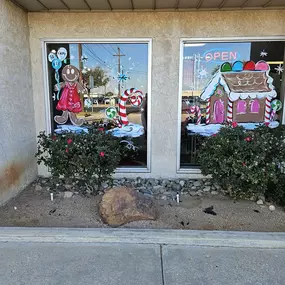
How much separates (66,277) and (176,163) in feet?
9.39

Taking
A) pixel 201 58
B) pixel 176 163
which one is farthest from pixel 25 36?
pixel 176 163

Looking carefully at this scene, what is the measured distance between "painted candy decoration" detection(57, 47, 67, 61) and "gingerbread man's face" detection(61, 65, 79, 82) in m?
0.16

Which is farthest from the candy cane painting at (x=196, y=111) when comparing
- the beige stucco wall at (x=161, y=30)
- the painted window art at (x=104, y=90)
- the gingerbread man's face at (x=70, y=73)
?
the gingerbread man's face at (x=70, y=73)

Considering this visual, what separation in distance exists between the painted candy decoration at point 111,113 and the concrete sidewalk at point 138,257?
7.71 ft

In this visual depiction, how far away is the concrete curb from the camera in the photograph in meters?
2.60

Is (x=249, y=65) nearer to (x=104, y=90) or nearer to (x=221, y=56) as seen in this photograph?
(x=221, y=56)

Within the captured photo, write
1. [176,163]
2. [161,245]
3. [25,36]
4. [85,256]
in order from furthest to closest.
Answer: [176,163] < [25,36] < [161,245] < [85,256]

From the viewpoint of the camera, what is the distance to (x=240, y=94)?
175 inches

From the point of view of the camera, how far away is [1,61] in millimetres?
3498

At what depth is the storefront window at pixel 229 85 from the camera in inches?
170

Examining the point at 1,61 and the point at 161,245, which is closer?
the point at 161,245

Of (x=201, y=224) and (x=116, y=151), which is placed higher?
(x=116, y=151)

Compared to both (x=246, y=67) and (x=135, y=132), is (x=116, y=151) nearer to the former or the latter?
(x=135, y=132)

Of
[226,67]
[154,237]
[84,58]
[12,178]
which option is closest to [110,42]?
[84,58]
